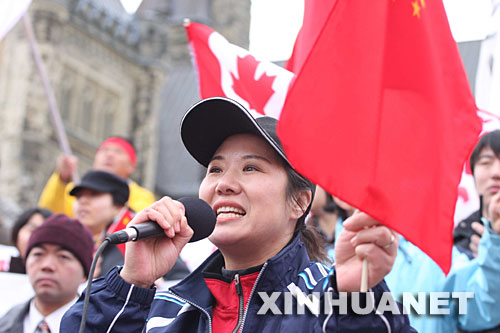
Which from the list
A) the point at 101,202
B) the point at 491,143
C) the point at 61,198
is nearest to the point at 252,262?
the point at 491,143

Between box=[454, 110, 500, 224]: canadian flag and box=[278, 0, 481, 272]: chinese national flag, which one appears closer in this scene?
box=[278, 0, 481, 272]: chinese national flag

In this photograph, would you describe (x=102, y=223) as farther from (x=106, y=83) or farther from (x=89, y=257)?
(x=106, y=83)

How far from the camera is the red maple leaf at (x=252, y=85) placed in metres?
3.90

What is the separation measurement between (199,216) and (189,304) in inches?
12.6

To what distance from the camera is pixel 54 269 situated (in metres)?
4.33

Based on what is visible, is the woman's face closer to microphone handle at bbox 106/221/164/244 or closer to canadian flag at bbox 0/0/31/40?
microphone handle at bbox 106/221/164/244

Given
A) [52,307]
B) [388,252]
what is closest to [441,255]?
[388,252]

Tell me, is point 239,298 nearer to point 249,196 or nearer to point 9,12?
point 249,196

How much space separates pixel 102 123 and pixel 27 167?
21.8 feet

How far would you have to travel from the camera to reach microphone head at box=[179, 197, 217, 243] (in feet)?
8.41

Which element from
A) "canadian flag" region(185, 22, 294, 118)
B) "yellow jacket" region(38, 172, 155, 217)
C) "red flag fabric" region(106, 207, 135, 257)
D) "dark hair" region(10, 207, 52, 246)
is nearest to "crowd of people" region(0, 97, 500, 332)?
"canadian flag" region(185, 22, 294, 118)

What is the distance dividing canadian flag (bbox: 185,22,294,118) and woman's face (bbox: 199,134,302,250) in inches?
37.9

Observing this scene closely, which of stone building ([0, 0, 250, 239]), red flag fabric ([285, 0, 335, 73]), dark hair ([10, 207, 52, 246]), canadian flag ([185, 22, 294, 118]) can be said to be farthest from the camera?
stone building ([0, 0, 250, 239])

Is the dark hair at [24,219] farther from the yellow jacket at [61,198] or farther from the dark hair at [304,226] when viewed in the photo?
the dark hair at [304,226]
